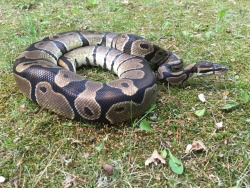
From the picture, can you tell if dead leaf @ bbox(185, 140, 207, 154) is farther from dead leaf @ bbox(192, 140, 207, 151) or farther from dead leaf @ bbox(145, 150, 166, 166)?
dead leaf @ bbox(145, 150, 166, 166)

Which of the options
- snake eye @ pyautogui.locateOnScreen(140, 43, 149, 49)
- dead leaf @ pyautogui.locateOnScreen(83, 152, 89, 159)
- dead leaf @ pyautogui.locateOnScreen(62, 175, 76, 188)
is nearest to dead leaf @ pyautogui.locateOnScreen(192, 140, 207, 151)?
dead leaf @ pyautogui.locateOnScreen(83, 152, 89, 159)

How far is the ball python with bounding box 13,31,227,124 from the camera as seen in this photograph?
151 inches

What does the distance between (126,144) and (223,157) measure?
124 centimetres

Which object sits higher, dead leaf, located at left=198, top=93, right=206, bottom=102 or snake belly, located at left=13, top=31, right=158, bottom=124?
snake belly, located at left=13, top=31, right=158, bottom=124

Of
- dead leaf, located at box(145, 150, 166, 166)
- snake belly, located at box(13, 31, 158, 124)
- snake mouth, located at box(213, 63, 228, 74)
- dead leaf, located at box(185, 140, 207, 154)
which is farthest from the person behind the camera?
snake mouth, located at box(213, 63, 228, 74)

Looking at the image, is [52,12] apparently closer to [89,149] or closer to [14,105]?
[14,105]

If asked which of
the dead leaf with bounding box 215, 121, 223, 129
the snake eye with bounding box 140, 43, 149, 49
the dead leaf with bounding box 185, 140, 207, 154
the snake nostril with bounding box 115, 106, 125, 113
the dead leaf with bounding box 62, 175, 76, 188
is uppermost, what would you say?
the snake eye with bounding box 140, 43, 149, 49

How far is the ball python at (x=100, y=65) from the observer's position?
12.6ft

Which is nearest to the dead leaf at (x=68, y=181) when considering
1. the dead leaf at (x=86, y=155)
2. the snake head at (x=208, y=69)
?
the dead leaf at (x=86, y=155)

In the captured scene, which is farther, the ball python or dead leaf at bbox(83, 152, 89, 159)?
the ball python

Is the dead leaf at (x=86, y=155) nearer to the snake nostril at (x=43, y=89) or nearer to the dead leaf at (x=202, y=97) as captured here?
the snake nostril at (x=43, y=89)

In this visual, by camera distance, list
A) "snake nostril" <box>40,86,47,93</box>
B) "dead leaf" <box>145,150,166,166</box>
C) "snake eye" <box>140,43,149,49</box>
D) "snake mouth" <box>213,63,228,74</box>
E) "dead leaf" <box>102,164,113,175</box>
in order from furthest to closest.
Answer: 1. "snake eye" <box>140,43,149,49</box>
2. "snake mouth" <box>213,63,228,74</box>
3. "snake nostril" <box>40,86,47,93</box>
4. "dead leaf" <box>145,150,166,166</box>
5. "dead leaf" <box>102,164,113,175</box>

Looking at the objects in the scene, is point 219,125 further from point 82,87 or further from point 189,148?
point 82,87

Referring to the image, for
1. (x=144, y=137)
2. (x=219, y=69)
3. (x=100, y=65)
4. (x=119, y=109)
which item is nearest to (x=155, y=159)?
(x=144, y=137)
